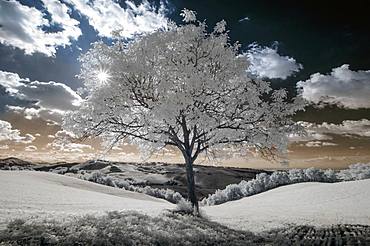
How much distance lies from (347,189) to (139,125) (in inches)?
1680

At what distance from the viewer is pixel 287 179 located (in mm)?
82125

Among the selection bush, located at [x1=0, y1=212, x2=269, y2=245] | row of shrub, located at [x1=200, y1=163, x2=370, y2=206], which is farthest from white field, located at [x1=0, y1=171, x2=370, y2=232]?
bush, located at [x1=0, y1=212, x2=269, y2=245]

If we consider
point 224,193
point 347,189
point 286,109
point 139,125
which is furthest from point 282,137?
point 224,193

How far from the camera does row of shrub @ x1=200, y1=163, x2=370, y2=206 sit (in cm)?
7540

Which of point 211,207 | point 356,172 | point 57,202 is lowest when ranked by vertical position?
point 211,207

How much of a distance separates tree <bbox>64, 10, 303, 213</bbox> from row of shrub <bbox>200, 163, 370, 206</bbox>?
49475mm

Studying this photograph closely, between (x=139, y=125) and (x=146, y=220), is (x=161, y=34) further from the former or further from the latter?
(x=146, y=220)

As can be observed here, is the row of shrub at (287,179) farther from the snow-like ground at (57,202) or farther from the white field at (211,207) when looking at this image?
the snow-like ground at (57,202)

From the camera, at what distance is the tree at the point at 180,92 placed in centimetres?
2428

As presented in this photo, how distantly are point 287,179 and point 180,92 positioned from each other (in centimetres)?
6464

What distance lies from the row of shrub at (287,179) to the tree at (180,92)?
49475mm

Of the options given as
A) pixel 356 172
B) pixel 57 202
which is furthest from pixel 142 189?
pixel 356 172

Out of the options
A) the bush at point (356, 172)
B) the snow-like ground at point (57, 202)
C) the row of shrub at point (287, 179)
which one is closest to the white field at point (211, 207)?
the snow-like ground at point (57, 202)

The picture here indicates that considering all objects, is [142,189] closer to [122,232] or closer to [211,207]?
[211,207]
